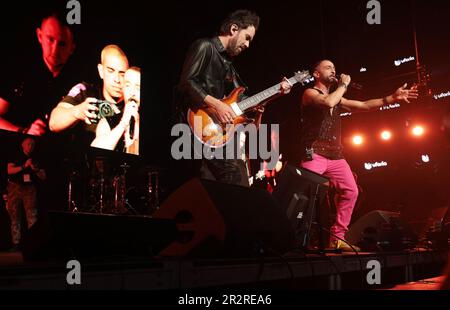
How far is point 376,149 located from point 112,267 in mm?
8993

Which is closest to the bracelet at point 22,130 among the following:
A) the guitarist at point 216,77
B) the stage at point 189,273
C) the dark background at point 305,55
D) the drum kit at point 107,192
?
the dark background at point 305,55

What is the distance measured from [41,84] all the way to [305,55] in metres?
4.16

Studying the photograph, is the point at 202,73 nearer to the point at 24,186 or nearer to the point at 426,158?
the point at 24,186

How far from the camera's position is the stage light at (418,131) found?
902cm

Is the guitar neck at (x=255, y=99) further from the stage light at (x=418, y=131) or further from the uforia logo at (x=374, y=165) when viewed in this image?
the uforia logo at (x=374, y=165)

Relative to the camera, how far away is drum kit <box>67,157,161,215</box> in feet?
25.9

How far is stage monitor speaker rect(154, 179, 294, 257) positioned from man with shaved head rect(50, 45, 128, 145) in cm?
479

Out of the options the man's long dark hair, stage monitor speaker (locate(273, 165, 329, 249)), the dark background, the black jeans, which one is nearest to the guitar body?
the black jeans

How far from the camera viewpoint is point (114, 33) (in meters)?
7.58

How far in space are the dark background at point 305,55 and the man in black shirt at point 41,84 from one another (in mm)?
192

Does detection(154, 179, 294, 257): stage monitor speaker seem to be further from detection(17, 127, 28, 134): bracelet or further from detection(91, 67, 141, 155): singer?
detection(91, 67, 141, 155): singer

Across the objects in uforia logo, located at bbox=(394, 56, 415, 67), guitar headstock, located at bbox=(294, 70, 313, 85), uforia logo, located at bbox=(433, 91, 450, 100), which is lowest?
guitar headstock, located at bbox=(294, 70, 313, 85)
